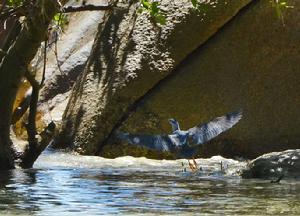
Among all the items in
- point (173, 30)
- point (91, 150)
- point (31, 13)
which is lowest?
point (91, 150)

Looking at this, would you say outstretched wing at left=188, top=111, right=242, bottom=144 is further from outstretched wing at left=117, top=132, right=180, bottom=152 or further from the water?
the water

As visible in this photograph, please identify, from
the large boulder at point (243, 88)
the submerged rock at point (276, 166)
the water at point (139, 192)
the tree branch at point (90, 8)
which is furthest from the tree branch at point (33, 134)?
the large boulder at point (243, 88)

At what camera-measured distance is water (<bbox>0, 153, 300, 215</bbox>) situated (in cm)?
588

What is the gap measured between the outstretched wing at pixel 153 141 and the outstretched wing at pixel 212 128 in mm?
234

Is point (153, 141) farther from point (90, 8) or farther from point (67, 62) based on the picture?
point (67, 62)

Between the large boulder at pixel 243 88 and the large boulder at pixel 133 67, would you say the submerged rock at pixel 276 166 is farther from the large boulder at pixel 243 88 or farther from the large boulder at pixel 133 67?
the large boulder at pixel 133 67

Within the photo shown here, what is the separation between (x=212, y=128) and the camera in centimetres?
1080

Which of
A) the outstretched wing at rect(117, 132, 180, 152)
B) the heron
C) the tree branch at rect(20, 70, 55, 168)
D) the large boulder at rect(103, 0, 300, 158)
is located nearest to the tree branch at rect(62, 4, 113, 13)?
the tree branch at rect(20, 70, 55, 168)

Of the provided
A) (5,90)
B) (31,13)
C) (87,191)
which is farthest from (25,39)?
(87,191)

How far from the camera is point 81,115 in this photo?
12609 millimetres

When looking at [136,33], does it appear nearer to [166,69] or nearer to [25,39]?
[166,69]

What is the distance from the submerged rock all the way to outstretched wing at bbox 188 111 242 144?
6.27 feet

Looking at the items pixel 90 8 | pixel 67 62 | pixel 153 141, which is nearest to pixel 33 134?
pixel 90 8

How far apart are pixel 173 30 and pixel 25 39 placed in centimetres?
420
